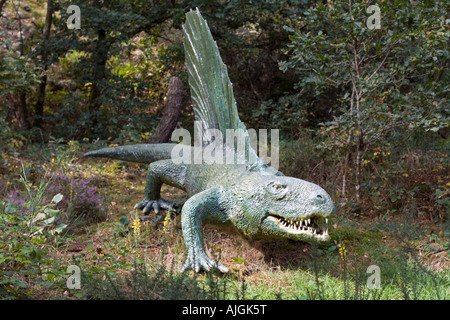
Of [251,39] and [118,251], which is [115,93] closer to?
[251,39]

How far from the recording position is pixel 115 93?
873 cm

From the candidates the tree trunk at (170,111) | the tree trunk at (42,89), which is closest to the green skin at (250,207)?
the tree trunk at (170,111)

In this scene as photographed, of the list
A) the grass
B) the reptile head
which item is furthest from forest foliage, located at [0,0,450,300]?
the reptile head

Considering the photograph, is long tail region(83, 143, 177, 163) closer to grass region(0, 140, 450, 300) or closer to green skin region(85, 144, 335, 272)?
grass region(0, 140, 450, 300)

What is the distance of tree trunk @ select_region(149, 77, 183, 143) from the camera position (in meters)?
7.42

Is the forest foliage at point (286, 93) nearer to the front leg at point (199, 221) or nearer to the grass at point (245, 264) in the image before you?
the grass at point (245, 264)

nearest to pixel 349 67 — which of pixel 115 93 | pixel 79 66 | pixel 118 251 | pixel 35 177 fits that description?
pixel 118 251

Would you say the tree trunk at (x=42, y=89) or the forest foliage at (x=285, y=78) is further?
the tree trunk at (x=42, y=89)

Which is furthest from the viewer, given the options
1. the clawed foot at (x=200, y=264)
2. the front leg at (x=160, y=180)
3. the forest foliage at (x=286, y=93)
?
the forest foliage at (x=286, y=93)

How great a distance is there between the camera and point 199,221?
3762mm

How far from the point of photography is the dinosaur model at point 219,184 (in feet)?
11.1

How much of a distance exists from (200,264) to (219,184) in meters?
0.72

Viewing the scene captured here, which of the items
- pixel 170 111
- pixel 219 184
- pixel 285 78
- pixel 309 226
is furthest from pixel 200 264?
pixel 285 78

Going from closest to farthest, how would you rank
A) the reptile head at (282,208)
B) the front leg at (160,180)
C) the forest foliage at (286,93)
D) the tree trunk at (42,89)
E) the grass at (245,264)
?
the grass at (245,264)
the reptile head at (282,208)
the front leg at (160,180)
the forest foliage at (286,93)
the tree trunk at (42,89)
